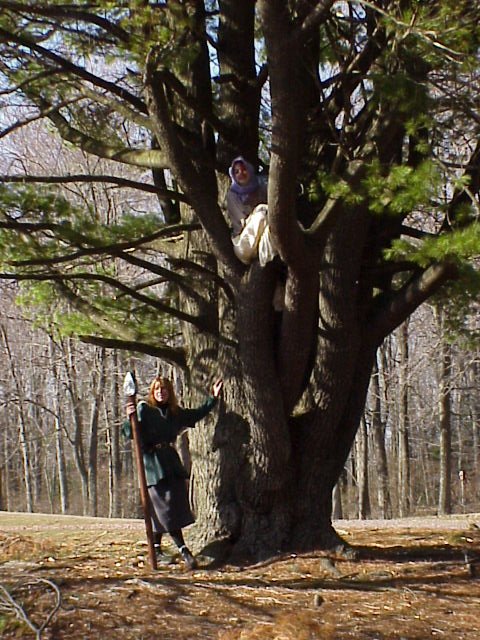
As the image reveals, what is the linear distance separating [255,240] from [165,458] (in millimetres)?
1920

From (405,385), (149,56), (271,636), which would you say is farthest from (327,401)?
(405,385)

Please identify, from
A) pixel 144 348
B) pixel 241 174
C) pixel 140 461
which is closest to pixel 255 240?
pixel 241 174

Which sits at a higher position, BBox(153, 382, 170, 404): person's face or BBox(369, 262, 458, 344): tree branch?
BBox(369, 262, 458, 344): tree branch

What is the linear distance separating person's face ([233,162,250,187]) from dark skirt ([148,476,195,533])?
242 cm

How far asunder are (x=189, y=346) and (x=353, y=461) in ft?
89.6

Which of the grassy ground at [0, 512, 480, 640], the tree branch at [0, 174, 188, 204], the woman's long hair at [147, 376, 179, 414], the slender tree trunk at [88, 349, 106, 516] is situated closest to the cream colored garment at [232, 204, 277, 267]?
the tree branch at [0, 174, 188, 204]

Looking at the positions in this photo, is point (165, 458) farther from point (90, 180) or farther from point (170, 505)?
point (90, 180)


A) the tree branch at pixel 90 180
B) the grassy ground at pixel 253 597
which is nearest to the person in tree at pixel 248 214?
the tree branch at pixel 90 180

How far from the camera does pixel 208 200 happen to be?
6184 mm

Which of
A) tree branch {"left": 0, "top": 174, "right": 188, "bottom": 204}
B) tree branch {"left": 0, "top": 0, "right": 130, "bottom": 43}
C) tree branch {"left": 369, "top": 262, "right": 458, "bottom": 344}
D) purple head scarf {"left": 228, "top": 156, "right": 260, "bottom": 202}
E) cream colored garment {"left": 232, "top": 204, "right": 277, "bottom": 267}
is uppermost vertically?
tree branch {"left": 0, "top": 0, "right": 130, "bottom": 43}

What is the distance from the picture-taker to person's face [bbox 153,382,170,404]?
668cm

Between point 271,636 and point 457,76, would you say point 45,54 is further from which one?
point 271,636

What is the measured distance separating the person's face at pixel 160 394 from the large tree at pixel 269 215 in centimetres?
48

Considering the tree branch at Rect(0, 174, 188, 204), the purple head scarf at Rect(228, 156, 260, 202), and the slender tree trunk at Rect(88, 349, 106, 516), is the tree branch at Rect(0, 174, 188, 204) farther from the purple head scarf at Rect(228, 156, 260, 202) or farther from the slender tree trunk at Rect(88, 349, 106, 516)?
the slender tree trunk at Rect(88, 349, 106, 516)
